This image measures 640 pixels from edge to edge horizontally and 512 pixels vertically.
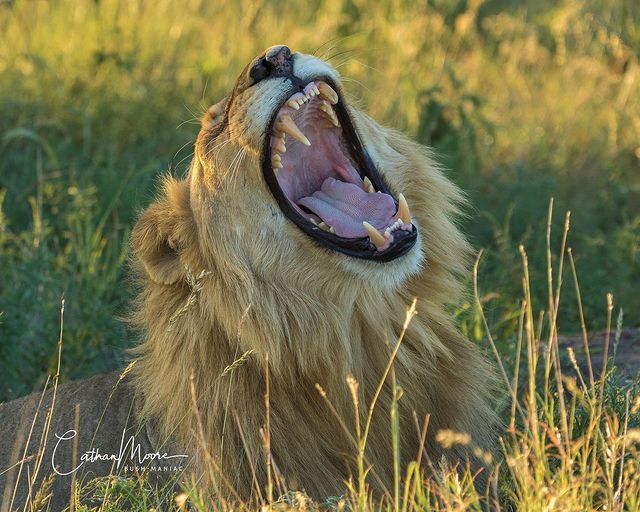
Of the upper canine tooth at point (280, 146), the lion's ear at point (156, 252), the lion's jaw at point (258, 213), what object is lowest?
the lion's ear at point (156, 252)

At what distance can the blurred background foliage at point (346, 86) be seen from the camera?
5.21m

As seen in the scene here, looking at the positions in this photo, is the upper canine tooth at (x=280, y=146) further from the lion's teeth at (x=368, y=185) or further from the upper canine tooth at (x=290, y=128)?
the lion's teeth at (x=368, y=185)

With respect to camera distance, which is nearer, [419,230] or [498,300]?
[419,230]

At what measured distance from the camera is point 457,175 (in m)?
6.48

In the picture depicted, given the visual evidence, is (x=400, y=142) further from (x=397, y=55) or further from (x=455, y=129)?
(x=397, y=55)

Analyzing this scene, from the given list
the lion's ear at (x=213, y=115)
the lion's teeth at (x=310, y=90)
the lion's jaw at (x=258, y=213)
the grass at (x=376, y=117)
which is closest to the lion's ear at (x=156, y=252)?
the lion's jaw at (x=258, y=213)

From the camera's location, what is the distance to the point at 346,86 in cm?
530

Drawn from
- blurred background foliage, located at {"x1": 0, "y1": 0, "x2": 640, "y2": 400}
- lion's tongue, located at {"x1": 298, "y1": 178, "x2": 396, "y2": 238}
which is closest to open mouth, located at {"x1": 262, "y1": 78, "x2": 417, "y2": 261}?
lion's tongue, located at {"x1": 298, "y1": 178, "x2": 396, "y2": 238}

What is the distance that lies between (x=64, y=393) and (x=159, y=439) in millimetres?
504

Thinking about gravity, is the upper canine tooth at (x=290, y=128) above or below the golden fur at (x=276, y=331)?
above

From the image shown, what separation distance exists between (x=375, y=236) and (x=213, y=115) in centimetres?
77

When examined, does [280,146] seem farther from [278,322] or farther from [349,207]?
[278,322]

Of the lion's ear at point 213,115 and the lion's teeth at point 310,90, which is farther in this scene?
the lion's ear at point 213,115

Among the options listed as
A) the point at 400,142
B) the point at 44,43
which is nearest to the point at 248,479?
the point at 400,142
